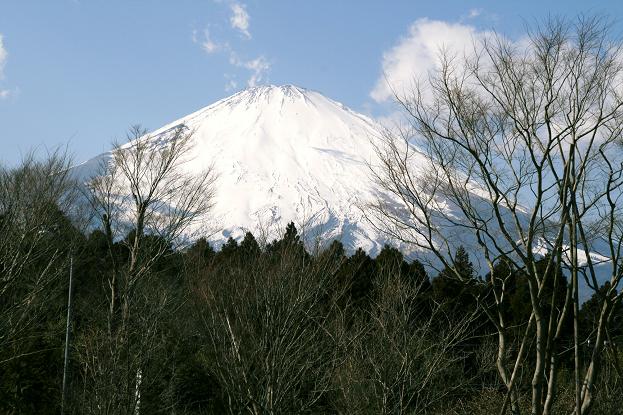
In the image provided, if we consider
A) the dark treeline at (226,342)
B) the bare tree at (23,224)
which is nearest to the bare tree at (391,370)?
the dark treeline at (226,342)

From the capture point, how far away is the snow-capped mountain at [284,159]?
248ft

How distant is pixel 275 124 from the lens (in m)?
91.5

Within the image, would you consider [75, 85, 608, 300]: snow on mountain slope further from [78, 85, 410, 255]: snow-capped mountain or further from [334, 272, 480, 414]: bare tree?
[334, 272, 480, 414]: bare tree

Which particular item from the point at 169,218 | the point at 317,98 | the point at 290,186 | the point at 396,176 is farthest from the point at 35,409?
the point at 317,98

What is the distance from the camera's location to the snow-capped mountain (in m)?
75.6

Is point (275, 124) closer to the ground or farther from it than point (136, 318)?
farther from it

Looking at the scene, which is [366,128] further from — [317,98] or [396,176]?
[396,176]

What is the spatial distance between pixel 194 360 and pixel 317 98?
79.7 meters

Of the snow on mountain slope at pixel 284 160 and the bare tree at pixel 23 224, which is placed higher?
the snow on mountain slope at pixel 284 160

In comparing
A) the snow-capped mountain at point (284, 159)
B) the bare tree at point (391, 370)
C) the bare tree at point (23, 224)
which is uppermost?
the snow-capped mountain at point (284, 159)

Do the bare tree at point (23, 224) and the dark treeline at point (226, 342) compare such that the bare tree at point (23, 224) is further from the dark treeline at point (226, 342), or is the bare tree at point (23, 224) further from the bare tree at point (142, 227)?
the bare tree at point (142, 227)

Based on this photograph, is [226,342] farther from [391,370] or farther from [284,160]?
[284,160]

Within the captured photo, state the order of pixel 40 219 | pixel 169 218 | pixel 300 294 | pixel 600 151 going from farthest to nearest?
pixel 169 218, pixel 40 219, pixel 300 294, pixel 600 151

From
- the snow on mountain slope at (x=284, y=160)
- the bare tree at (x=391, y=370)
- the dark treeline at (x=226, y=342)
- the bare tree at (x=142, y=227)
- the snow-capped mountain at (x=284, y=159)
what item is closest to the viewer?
the dark treeline at (x=226, y=342)
